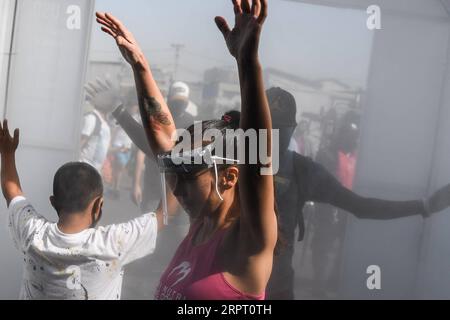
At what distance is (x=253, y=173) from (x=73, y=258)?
765 millimetres

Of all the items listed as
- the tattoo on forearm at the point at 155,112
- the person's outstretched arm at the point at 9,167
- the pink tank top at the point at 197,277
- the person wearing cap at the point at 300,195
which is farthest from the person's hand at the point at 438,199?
the person's outstretched arm at the point at 9,167

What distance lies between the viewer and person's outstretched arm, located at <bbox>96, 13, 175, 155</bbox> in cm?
177

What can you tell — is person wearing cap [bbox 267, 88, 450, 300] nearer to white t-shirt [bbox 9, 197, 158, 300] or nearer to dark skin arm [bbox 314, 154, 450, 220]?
dark skin arm [bbox 314, 154, 450, 220]

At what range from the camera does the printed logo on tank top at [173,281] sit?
4.62ft

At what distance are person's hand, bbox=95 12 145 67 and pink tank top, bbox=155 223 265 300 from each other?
634mm

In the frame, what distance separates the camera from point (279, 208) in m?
1.91

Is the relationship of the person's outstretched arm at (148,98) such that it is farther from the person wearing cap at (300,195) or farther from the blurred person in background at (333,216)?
the blurred person in background at (333,216)

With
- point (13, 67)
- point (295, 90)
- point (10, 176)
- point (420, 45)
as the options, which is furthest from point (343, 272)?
point (13, 67)

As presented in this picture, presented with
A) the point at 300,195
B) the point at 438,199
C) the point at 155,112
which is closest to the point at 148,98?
the point at 155,112

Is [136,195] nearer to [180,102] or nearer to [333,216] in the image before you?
[180,102]

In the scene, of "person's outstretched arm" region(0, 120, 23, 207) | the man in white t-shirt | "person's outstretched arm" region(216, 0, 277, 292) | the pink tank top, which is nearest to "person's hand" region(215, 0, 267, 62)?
"person's outstretched arm" region(216, 0, 277, 292)

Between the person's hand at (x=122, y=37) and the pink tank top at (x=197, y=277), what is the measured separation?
2.08 feet

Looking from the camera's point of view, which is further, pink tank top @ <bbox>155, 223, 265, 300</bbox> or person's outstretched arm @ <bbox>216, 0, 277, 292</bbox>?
pink tank top @ <bbox>155, 223, 265, 300</bbox>
